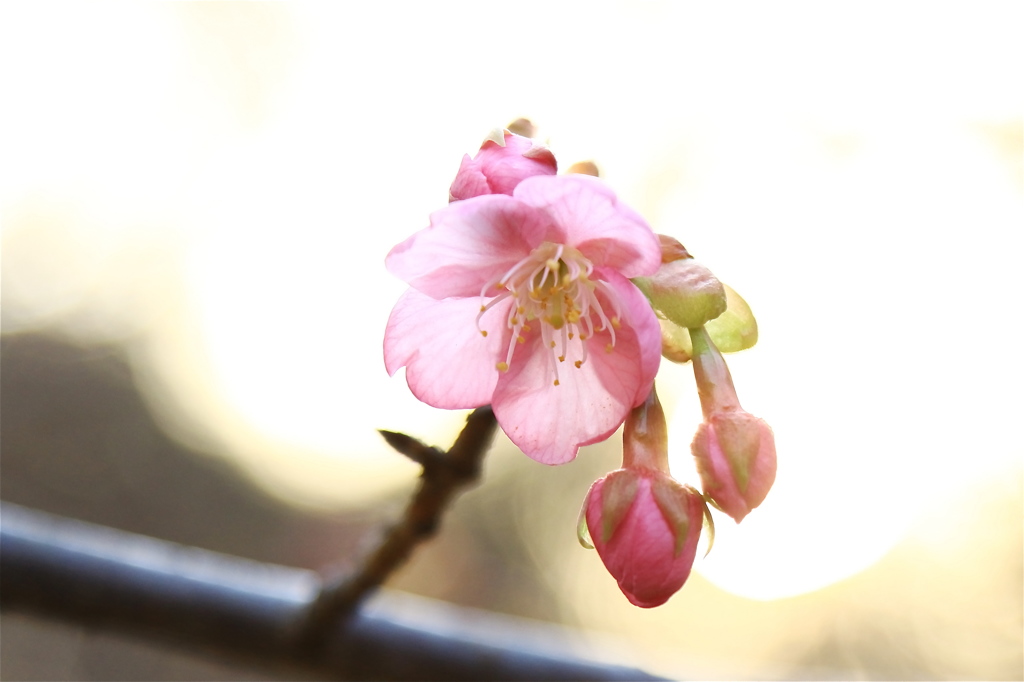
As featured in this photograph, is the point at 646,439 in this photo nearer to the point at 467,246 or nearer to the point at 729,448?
the point at 729,448

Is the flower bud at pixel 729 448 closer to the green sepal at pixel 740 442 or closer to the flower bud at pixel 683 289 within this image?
the green sepal at pixel 740 442

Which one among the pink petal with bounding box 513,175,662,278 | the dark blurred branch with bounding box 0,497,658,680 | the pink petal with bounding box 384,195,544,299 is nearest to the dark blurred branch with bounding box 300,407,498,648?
the dark blurred branch with bounding box 0,497,658,680

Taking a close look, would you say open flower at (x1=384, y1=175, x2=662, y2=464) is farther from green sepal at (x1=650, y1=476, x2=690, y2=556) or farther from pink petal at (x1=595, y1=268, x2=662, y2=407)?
green sepal at (x1=650, y1=476, x2=690, y2=556)

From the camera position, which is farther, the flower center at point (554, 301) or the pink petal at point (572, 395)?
the flower center at point (554, 301)

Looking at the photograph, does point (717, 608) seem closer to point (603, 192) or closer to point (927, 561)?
point (927, 561)

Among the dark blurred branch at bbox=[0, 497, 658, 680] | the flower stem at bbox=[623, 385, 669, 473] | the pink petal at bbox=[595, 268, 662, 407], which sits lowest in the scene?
the dark blurred branch at bbox=[0, 497, 658, 680]

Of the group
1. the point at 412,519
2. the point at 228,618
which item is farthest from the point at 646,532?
the point at 228,618

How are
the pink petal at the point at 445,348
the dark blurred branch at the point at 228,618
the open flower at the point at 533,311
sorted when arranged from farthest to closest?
the dark blurred branch at the point at 228,618 < the pink petal at the point at 445,348 < the open flower at the point at 533,311

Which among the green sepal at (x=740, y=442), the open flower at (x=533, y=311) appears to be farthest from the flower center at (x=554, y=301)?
the green sepal at (x=740, y=442)
